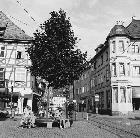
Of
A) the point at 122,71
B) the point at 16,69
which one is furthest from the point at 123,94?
the point at 16,69

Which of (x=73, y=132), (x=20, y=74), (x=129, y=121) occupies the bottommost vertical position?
(x=129, y=121)

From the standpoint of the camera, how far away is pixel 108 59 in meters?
37.6

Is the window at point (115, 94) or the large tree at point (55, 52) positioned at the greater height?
the large tree at point (55, 52)

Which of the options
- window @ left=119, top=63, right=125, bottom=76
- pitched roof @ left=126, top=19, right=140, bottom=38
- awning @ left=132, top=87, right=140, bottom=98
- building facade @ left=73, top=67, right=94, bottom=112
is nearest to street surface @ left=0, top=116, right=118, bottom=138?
window @ left=119, top=63, right=125, bottom=76

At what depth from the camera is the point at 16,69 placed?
107 feet

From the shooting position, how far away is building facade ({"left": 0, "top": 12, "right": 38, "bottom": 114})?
3219cm

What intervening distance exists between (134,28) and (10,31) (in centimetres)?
1798

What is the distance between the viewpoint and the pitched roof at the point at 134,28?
37.5m

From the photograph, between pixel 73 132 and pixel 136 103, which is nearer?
pixel 73 132

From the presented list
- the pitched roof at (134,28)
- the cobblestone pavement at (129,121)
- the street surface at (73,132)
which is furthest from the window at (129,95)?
the street surface at (73,132)

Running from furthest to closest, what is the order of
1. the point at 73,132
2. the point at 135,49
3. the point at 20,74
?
the point at 135,49 < the point at 20,74 < the point at 73,132

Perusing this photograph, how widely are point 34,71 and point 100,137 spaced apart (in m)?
9.66

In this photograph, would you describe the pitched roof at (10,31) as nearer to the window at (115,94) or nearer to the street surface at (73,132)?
the window at (115,94)

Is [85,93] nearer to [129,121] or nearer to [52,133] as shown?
[129,121]
